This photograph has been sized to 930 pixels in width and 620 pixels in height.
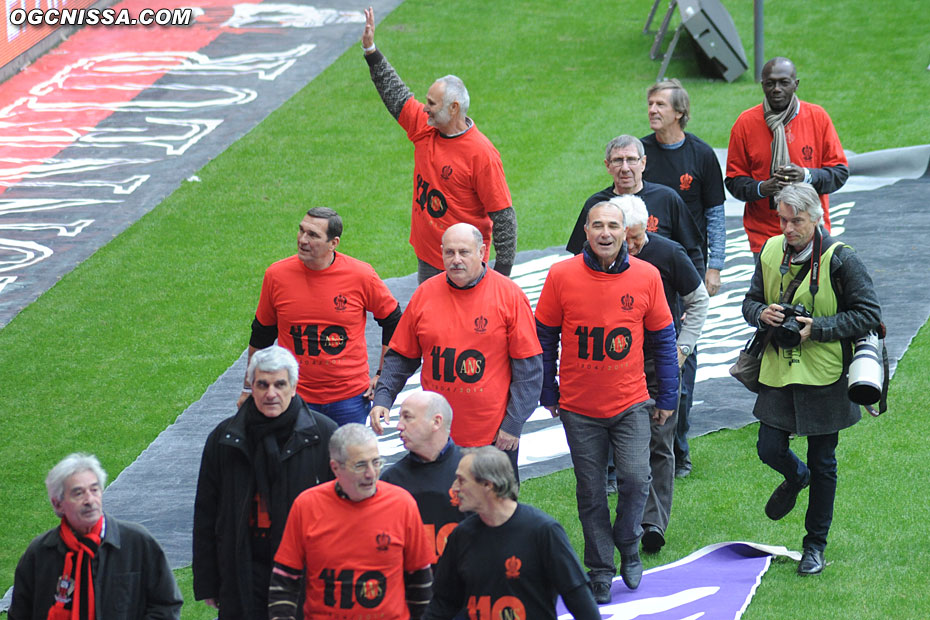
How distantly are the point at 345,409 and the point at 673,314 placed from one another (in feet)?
6.26

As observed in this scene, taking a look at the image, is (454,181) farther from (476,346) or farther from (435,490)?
(435,490)

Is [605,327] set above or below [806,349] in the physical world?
above

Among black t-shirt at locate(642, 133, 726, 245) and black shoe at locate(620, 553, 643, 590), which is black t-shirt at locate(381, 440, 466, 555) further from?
black t-shirt at locate(642, 133, 726, 245)

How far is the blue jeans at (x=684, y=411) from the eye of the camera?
771 centimetres

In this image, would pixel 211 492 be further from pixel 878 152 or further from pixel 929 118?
pixel 929 118

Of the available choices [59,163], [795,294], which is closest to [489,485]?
[795,294]

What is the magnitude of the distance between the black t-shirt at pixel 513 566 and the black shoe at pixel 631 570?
184cm

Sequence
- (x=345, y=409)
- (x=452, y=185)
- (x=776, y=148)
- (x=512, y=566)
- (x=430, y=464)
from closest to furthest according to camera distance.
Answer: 1. (x=512, y=566)
2. (x=430, y=464)
3. (x=345, y=409)
4. (x=452, y=185)
5. (x=776, y=148)

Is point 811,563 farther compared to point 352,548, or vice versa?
point 811,563

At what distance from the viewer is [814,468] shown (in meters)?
6.52

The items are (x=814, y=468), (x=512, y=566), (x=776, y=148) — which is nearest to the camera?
(x=512, y=566)

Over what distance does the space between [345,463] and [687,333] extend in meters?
2.79

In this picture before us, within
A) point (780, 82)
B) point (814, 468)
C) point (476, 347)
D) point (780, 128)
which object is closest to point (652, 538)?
point (814, 468)

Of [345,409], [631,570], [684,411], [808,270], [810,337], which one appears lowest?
[631,570]
